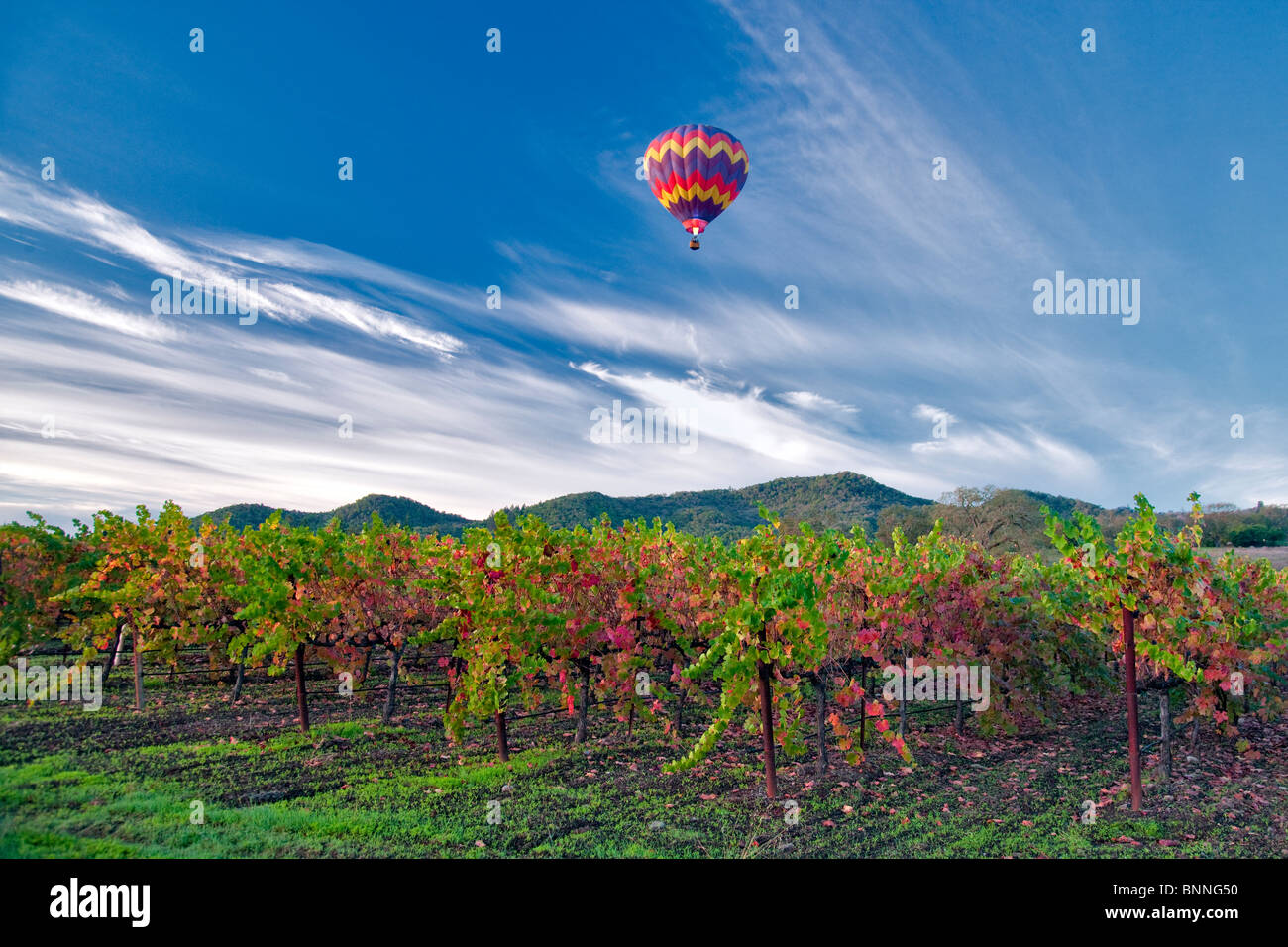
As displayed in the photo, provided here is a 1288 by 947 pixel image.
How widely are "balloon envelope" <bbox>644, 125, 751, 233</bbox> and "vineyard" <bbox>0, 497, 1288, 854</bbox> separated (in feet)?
53.5

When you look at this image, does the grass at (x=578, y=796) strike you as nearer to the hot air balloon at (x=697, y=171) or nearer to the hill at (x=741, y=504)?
the hot air balloon at (x=697, y=171)

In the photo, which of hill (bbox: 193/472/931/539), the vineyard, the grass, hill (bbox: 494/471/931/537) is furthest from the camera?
hill (bbox: 494/471/931/537)

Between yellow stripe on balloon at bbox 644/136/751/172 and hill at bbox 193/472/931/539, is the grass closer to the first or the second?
yellow stripe on balloon at bbox 644/136/751/172

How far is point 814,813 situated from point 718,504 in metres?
90.1

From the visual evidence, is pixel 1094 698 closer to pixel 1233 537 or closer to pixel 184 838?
pixel 184 838

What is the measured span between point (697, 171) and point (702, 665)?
2354 centimetres

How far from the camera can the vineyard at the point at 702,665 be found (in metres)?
9.33

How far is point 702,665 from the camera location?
869 cm

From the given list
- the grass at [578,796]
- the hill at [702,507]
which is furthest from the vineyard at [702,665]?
the hill at [702,507]

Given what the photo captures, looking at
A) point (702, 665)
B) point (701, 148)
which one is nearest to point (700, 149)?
point (701, 148)

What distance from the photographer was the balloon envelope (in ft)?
88.3

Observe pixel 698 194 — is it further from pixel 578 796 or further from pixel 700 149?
pixel 578 796

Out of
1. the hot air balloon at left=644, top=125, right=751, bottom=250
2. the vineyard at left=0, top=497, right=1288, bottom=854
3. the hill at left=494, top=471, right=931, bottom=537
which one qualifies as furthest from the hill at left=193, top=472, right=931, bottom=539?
the vineyard at left=0, top=497, right=1288, bottom=854
